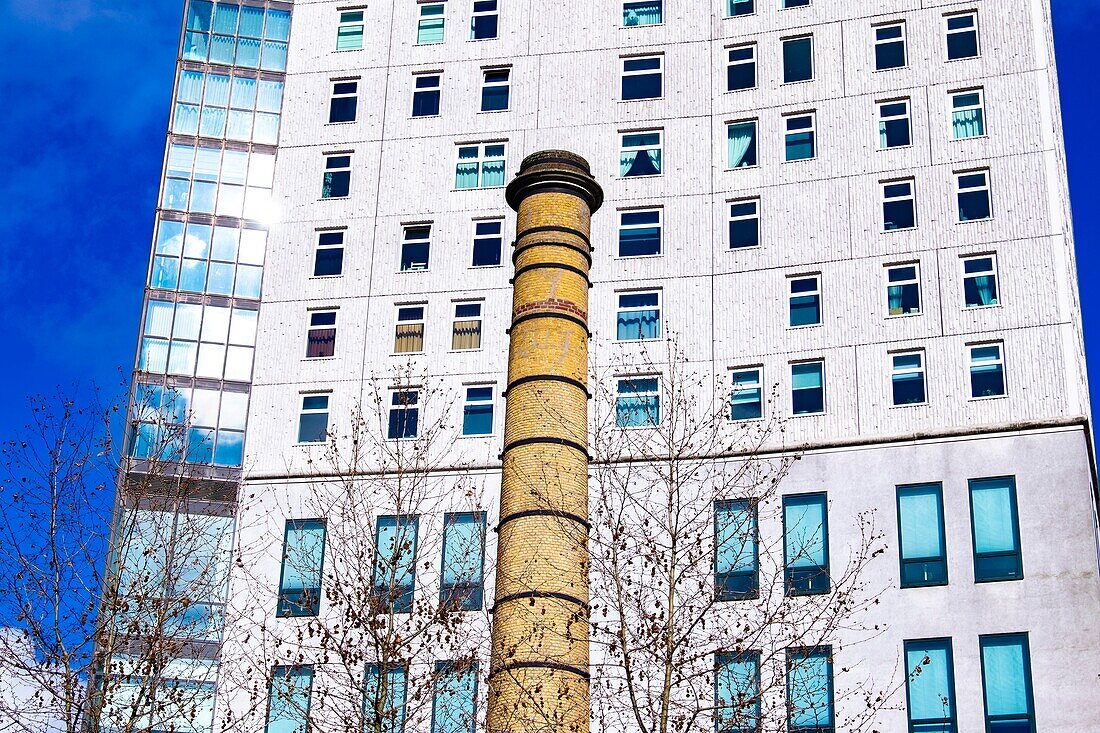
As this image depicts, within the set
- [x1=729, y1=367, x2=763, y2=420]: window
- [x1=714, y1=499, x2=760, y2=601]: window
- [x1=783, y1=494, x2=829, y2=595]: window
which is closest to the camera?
[x1=714, y1=499, x2=760, y2=601]: window

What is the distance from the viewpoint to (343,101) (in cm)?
4984

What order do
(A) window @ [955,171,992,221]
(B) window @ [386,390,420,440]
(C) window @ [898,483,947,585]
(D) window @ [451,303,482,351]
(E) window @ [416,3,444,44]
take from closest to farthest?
(C) window @ [898,483,947,585], (A) window @ [955,171,992,221], (B) window @ [386,390,420,440], (D) window @ [451,303,482,351], (E) window @ [416,3,444,44]

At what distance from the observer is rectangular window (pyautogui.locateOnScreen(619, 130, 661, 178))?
47000mm

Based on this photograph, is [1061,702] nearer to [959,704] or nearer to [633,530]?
[959,704]

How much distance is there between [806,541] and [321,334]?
15490 millimetres

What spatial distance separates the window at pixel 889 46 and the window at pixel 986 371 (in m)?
9.34

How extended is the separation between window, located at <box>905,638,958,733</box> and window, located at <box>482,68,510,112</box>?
67.0 ft

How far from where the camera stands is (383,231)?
156 feet

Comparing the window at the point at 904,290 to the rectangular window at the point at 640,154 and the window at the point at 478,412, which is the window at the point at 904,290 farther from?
the window at the point at 478,412

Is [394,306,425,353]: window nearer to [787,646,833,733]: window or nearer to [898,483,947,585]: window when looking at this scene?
[898,483,947,585]: window

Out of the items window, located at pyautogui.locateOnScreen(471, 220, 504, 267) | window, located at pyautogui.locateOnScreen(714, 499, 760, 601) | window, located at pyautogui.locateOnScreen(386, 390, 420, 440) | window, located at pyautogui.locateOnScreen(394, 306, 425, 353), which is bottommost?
window, located at pyautogui.locateOnScreen(714, 499, 760, 601)

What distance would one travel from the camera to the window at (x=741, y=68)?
47.5m

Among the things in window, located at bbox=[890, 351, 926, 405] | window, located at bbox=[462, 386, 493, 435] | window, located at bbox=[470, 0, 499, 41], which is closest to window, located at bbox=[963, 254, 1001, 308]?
window, located at bbox=[890, 351, 926, 405]

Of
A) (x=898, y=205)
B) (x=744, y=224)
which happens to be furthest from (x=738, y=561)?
(x=898, y=205)
